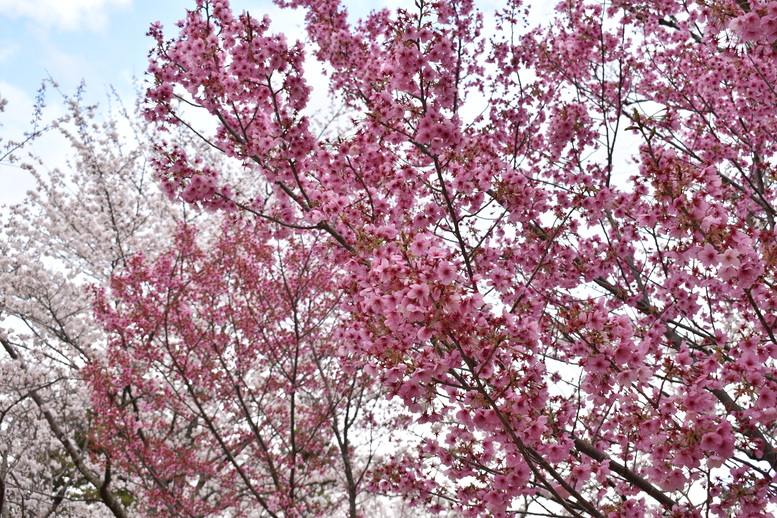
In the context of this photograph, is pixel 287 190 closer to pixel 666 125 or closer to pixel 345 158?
pixel 345 158

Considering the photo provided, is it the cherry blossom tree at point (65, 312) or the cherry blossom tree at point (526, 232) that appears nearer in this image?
the cherry blossom tree at point (526, 232)

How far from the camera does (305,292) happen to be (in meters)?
8.70

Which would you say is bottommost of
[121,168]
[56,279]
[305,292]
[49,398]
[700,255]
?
[700,255]

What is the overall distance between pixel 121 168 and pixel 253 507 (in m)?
8.52

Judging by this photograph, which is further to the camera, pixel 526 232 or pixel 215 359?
pixel 215 359

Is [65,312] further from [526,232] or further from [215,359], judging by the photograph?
[526,232]

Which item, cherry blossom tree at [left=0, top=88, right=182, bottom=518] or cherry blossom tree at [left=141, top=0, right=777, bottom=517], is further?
cherry blossom tree at [left=0, top=88, right=182, bottom=518]

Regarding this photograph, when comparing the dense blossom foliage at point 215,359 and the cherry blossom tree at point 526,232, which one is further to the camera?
the dense blossom foliage at point 215,359

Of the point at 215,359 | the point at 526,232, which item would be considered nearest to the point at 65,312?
the point at 215,359

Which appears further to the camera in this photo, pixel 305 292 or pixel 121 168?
pixel 121 168

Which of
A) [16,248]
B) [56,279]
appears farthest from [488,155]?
[16,248]

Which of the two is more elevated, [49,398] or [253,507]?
[49,398]

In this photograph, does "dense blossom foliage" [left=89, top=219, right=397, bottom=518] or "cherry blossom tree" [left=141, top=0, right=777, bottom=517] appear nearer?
"cherry blossom tree" [left=141, top=0, right=777, bottom=517]

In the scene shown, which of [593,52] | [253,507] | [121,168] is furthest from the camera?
[121,168]
